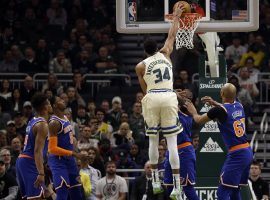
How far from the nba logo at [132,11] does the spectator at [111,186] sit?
365cm

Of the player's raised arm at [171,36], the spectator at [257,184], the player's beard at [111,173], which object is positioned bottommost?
the spectator at [257,184]

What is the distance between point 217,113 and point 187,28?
68.3 inches

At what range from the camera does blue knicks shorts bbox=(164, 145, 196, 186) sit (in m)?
18.3

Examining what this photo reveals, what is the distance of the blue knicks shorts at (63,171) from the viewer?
Result: 18578 millimetres

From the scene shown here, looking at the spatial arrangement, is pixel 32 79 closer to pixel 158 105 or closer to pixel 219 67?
pixel 219 67

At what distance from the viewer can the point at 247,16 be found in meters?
19.2

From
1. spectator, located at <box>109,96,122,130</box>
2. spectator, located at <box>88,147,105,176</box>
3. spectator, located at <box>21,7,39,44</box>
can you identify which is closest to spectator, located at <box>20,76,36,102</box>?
spectator, located at <box>109,96,122,130</box>

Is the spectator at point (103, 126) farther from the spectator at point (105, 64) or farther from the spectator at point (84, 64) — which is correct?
the spectator at point (84, 64)

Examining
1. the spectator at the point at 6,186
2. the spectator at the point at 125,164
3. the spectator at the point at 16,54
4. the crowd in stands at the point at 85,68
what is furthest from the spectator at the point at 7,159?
the spectator at the point at 16,54

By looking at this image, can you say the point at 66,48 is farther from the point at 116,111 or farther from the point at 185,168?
the point at 185,168

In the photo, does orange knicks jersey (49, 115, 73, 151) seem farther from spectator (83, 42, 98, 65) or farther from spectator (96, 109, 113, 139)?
spectator (83, 42, 98, 65)

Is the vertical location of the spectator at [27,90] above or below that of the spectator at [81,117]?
above

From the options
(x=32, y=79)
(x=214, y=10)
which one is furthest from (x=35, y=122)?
(x=32, y=79)

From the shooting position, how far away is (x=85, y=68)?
2759cm
